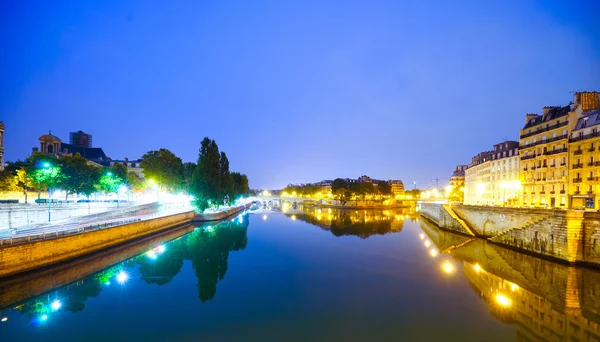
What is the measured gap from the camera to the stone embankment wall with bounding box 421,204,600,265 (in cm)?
2289

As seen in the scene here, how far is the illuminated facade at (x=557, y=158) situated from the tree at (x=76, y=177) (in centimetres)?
5941

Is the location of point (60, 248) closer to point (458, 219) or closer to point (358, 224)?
point (458, 219)

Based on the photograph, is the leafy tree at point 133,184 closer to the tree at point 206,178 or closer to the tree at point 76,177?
the tree at point 76,177

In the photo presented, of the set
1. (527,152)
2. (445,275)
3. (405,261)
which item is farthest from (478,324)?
(527,152)

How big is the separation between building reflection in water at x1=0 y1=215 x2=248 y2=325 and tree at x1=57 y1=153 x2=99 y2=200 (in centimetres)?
2102

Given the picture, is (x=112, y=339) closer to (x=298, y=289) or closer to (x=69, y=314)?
(x=69, y=314)

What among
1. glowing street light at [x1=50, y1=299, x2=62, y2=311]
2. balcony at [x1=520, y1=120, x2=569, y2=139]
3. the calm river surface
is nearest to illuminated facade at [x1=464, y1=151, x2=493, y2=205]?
balcony at [x1=520, y1=120, x2=569, y2=139]

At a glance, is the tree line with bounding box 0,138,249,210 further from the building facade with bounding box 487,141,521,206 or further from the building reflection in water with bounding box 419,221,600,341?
the building facade with bounding box 487,141,521,206

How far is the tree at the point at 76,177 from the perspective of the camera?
4888cm

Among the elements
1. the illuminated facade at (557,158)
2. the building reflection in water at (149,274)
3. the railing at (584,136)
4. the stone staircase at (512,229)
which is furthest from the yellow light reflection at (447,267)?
the railing at (584,136)

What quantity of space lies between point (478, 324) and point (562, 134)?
35.3 metres

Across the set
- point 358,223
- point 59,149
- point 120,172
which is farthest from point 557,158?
point 59,149

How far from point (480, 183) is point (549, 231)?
1861 inches

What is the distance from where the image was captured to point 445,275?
80.1 feet
